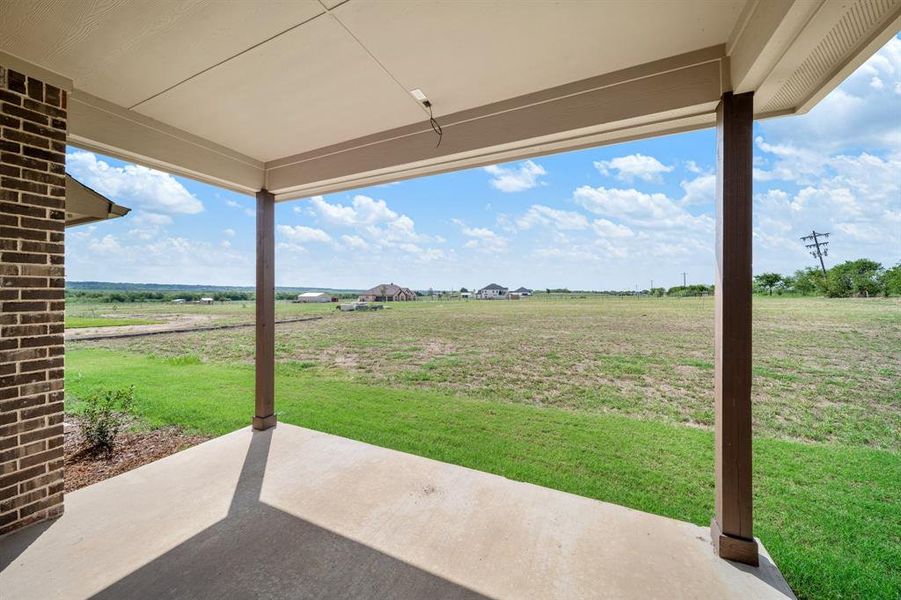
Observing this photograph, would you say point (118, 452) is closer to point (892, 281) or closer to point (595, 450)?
point (595, 450)

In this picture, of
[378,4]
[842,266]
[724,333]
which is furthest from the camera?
[842,266]

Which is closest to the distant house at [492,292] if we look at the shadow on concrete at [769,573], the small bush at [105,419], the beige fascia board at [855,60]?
the beige fascia board at [855,60]

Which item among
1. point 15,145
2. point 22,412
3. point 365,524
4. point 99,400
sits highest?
point 15,145

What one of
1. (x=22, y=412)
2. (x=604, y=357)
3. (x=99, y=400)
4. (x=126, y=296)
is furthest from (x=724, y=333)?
(x=126, y=296)

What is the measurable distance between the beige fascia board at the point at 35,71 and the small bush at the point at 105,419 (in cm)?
254

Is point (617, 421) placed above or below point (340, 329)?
below

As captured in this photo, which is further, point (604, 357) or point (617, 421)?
point (604, 357)

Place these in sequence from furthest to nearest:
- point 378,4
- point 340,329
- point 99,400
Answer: point 340,329
point 99,400
point 378,4

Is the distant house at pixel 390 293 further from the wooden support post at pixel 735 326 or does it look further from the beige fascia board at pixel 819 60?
the beige fascia board at pixel 819 60

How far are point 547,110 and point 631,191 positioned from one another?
289 centimetres

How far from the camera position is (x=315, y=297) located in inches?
213

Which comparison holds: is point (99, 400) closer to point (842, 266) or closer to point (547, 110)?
point (547, 110)

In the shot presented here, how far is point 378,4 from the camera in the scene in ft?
4.24

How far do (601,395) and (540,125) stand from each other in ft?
9.35
